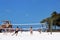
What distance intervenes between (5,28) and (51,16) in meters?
28.9

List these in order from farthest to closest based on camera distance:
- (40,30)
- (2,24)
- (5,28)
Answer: (2,24), (5,28), (40,30)

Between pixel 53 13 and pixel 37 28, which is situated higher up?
pixel 53 13

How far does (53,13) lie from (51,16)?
1020 millimetres

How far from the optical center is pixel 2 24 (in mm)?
24219

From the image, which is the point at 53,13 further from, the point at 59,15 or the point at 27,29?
the point at 27,29

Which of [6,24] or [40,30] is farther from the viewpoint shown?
[6,24]

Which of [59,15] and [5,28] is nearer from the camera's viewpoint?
[5,28]

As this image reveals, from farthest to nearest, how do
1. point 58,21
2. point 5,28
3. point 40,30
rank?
point 58,21 < point 5,28 < point 40,30

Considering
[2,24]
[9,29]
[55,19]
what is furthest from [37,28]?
[55,19]

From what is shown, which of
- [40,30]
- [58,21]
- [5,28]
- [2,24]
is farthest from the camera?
[58,21]

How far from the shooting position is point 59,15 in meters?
49.3

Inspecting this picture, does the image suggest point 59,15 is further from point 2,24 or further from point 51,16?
point 2,24

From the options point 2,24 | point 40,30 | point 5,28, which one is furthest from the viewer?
point 2,24

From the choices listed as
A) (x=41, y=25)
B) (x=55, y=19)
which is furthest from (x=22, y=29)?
(x=55, y=19)
